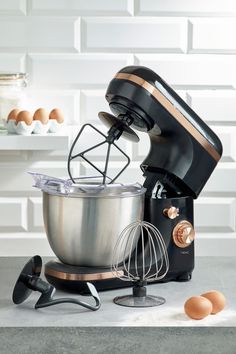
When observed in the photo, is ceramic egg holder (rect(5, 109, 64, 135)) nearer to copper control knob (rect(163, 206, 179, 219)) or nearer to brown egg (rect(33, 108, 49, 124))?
brown egg (rect(33, 108, 49, 124))

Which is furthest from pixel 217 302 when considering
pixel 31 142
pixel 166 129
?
pixel 31 142

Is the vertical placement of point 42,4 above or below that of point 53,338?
above

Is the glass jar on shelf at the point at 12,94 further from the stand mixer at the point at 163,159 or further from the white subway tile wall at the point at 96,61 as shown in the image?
the stand mixer at the point at 163,159

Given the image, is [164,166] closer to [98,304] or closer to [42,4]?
[98,304]

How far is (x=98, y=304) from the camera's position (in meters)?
1.58

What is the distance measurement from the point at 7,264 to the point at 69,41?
2.22 ft

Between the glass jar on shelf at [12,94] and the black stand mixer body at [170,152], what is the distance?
1.60 ft

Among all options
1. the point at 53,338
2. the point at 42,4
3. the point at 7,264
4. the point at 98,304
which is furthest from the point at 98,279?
the point at 42,4

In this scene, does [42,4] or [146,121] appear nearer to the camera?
[146,121]

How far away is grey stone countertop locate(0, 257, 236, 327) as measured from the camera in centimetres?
148

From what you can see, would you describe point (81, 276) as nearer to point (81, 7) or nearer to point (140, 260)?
point (140, 260)

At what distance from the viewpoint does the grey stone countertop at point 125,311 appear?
1.48 m

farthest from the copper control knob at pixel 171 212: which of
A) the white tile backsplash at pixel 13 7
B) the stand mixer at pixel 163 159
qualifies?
the white tile backsplash at pixel 13 7

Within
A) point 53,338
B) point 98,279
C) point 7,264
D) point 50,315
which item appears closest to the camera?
point 53,338
